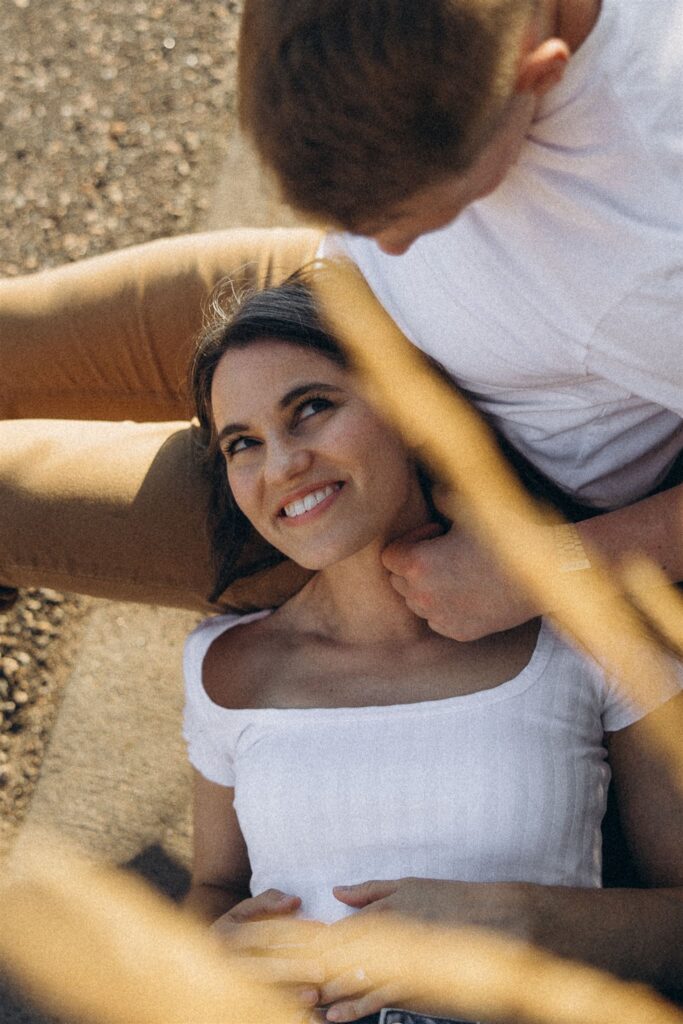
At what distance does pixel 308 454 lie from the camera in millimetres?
1932

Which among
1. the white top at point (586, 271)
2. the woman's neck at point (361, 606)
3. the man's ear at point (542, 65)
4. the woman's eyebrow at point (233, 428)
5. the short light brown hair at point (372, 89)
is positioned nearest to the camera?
the short light brown hair at point (372, 89)

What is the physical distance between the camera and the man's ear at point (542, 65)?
1.19 metres

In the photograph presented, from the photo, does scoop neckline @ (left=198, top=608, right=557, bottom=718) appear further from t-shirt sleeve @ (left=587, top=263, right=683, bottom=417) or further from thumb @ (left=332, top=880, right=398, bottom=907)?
t-shirt sleeve @ (left=587, top=263, right=683, bottom=417)

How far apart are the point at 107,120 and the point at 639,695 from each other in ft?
9.89

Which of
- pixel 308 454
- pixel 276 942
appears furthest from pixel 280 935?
pixel 308 454

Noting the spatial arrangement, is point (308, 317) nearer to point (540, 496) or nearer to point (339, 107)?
point (540, 496)

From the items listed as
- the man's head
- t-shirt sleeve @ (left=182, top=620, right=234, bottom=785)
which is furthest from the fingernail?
the man's head

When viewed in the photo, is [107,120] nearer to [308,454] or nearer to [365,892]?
[308,454]

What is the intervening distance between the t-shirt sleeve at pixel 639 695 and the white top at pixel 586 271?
0.40 m

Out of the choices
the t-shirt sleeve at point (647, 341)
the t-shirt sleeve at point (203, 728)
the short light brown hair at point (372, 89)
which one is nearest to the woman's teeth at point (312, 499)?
the t-shirt sleeve at point (203, 728)

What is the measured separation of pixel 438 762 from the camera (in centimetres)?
193

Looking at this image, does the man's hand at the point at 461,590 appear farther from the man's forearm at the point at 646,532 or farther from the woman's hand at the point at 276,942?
the woman's hand at the point at 276,942

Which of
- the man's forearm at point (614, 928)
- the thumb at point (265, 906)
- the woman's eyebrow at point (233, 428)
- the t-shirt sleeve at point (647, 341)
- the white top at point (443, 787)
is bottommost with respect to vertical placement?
the thumb at point (265, 906)

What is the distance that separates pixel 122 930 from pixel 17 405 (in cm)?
136
